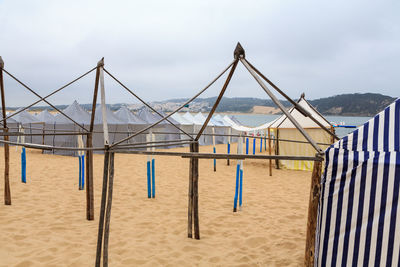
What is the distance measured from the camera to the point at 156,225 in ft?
19.2

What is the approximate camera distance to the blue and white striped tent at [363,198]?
274 centimetres

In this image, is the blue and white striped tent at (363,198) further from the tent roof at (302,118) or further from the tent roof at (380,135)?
the tent roof at (302,118)

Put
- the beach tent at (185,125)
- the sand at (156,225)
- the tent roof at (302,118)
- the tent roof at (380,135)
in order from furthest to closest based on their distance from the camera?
the beach tent at (185,125)
the tent roof at (302,118)
the sand at (156,225)
the tent roof at (380,135)

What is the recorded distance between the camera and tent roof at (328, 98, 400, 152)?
287cm

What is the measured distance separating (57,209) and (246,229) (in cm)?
416

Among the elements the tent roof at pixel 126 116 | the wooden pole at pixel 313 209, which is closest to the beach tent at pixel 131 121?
the tent roof at pixel 126 116

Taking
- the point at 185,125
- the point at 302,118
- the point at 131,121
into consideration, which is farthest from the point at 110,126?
the point at 302,118

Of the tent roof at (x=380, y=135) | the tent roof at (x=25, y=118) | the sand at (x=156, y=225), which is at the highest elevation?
the tent roof at (x=380, y=135)

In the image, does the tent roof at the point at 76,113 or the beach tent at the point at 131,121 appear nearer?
the tent roof at the point at 76,113

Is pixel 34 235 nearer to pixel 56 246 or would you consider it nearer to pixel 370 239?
pixel 56 246

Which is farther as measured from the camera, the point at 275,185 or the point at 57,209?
the point at 275,185

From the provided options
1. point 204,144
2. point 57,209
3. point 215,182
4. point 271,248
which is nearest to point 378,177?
point 271,248

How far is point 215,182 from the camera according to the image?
10367 mm

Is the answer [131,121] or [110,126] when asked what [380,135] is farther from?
[131,121]
